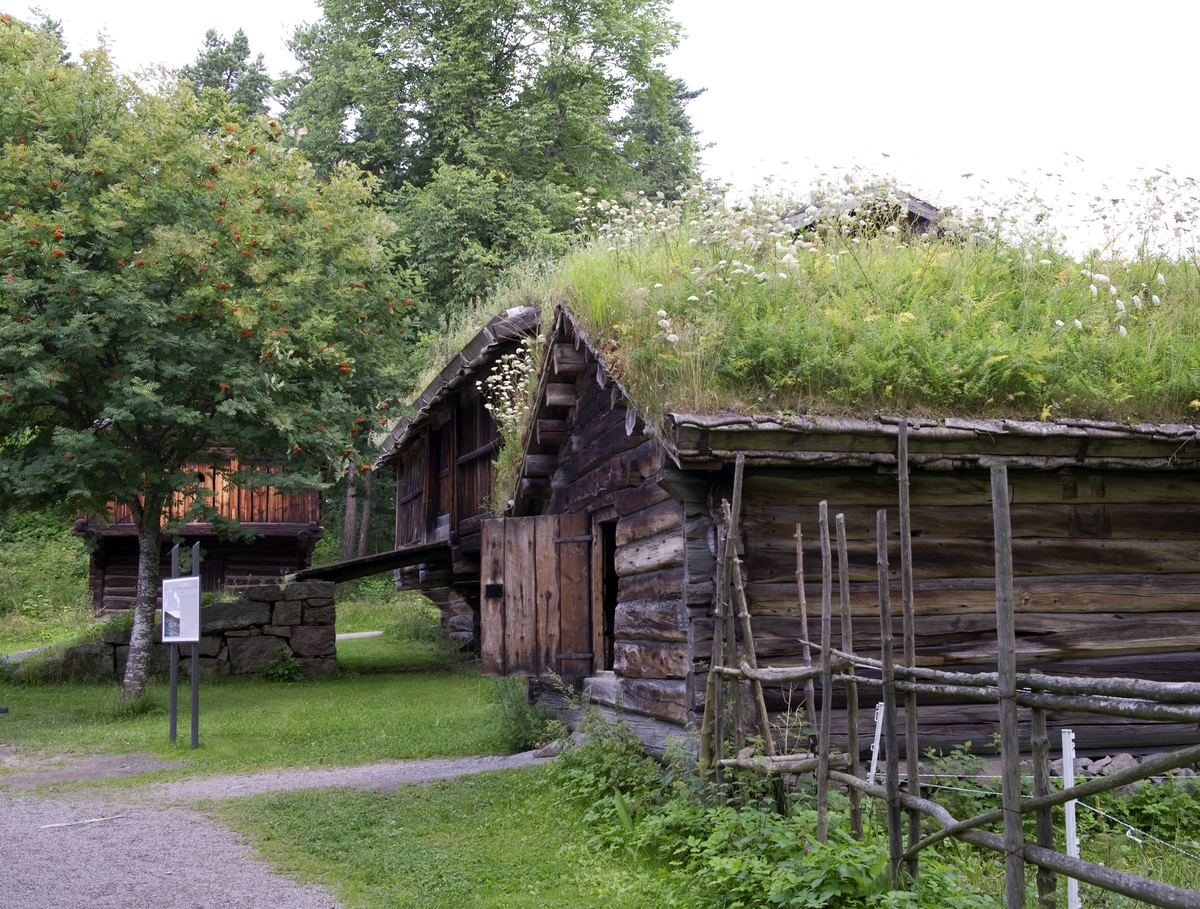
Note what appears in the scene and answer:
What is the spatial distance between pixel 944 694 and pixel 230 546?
23.2 metres

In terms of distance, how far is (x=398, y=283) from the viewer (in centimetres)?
1557

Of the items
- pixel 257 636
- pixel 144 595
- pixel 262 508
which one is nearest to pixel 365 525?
pixel 262 508

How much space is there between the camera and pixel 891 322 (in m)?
7.30

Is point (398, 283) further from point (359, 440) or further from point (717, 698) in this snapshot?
point (717, 698)

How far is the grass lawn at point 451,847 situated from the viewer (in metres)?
5.42

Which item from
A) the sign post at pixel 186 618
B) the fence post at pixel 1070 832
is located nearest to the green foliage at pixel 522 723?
the sign post at pixel 186 618

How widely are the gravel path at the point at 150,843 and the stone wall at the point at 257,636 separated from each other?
6292 millimetres

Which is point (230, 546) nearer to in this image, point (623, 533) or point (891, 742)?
point (623, 533)

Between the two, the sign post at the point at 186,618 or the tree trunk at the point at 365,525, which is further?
the tree trunk at the point at 365,525

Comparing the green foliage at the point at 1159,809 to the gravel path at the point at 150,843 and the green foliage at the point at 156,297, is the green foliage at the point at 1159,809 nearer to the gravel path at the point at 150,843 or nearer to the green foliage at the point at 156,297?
the gravel path at the point at 150,843

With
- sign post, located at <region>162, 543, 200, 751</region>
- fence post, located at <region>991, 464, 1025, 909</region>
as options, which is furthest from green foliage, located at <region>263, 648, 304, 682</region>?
fence post, located at <region>991, 464, 1025, 909</region>

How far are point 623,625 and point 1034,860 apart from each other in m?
5.07

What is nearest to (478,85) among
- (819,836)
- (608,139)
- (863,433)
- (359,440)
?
(608,139)

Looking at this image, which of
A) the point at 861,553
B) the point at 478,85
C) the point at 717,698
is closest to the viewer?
the point at 717,698
